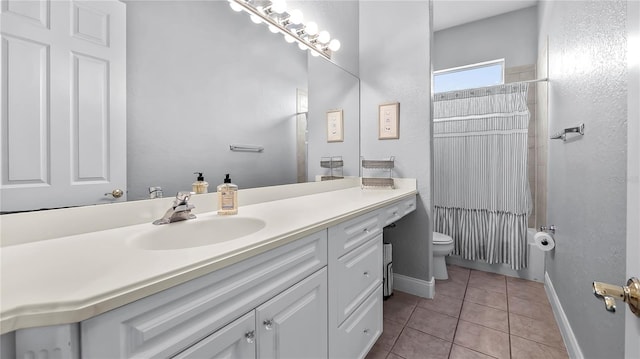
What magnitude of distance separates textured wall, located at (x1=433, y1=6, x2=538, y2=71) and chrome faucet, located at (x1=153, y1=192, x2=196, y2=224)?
359cm

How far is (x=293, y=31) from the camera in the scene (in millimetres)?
A: 1701

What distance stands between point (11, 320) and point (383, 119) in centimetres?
223

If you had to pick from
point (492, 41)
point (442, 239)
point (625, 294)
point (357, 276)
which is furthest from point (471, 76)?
point (625, 294)

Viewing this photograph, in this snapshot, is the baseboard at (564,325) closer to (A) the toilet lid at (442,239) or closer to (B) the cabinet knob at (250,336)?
(A) the toilet lid at (442,239)

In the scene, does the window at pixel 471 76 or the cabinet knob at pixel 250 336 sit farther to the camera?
the window at pixel 471 76

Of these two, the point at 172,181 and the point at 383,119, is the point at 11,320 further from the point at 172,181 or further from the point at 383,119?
the point at 383,119

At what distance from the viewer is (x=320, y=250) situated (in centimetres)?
99

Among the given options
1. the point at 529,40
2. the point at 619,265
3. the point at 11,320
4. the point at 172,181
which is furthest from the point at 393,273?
the point at 529,40

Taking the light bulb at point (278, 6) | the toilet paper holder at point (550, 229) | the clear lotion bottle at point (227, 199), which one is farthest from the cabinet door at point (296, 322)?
the toilet paper holder at point (550, 229)

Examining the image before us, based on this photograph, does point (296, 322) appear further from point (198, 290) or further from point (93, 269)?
point (93, 269)

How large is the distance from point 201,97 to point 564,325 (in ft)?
7.66

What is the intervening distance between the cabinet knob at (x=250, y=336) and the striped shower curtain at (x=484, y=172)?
252 centimetres

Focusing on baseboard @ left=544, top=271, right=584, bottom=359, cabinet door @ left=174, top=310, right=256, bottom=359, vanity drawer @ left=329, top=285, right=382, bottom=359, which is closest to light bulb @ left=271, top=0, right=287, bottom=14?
cabinet door @ left=174, top=310, right=256, bottom=359

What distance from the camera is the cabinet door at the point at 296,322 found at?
2.52 feet
